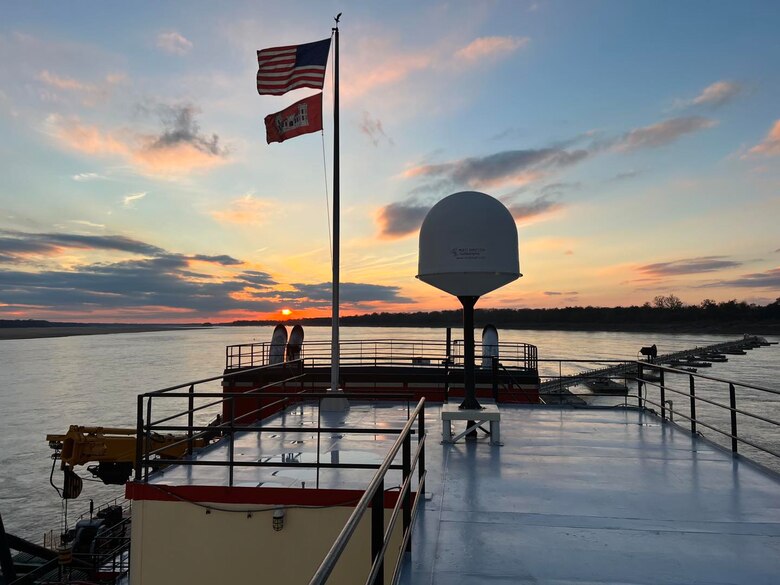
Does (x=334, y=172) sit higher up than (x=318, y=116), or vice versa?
(x=318, y=116)

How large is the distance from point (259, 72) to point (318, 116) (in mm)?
2278

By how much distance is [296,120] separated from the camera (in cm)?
1421

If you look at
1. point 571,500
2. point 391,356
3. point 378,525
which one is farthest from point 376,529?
point 391,356

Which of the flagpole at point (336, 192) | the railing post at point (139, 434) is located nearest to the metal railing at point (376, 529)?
the railing post at point (139, 434)

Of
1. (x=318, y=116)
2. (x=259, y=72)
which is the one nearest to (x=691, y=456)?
(x=318, y=116)

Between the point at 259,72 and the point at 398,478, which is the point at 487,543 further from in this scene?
the point at 259,72

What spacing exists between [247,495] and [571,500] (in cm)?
423

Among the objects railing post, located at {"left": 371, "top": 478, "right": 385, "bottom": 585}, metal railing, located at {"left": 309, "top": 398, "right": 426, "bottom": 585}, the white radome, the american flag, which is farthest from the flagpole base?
railing post, located at {"left": 371, "top": 478, "right": 385, "bottom": 585}

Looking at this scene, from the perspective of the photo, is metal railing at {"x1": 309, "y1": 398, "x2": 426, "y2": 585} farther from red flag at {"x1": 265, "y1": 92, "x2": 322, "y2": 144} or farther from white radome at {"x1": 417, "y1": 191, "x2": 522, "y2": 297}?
red flag at {"x1": 265, "y1": 92, "x2": 322, "y2": 144}

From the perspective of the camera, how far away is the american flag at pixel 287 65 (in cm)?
1431

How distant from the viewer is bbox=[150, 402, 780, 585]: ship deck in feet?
14.8

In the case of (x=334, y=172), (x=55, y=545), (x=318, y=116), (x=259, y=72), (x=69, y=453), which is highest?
(x=259, y=72)

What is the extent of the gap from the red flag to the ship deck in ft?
27.2

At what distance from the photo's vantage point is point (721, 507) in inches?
236
